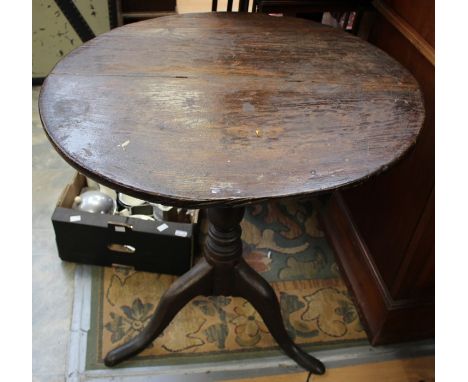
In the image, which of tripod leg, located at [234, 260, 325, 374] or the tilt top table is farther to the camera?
tripod leg, located at [234, 260, 325, 374]

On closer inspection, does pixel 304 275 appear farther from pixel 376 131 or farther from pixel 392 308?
pixel 376 131

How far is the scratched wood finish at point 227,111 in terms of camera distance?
71cm

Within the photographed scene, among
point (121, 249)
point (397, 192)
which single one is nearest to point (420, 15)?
point (397, 192)

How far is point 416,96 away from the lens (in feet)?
2.91

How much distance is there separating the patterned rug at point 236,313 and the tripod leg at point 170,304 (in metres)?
0.05

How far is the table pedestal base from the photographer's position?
1.09 meters

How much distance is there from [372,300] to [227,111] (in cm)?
83

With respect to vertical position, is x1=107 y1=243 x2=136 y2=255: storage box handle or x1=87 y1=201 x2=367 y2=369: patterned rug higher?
x1=107 y1=243 x2=136 y2=255: storage box handle

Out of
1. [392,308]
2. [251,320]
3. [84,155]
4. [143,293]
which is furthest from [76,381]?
[392,308]

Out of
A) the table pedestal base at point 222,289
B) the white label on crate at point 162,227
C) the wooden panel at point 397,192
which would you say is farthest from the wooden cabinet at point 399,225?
the white label on crate at point 162,227

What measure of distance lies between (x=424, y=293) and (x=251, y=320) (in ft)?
1.63

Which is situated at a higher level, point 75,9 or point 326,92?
point 326,92

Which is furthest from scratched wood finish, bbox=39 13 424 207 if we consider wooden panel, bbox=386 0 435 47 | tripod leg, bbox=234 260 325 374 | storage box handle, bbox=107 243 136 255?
storage box handle, bbox=107 243 136 255

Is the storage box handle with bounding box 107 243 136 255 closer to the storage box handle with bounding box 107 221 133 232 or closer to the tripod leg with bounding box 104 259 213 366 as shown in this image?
the storage box handle with bounding box 107 221 133 232
